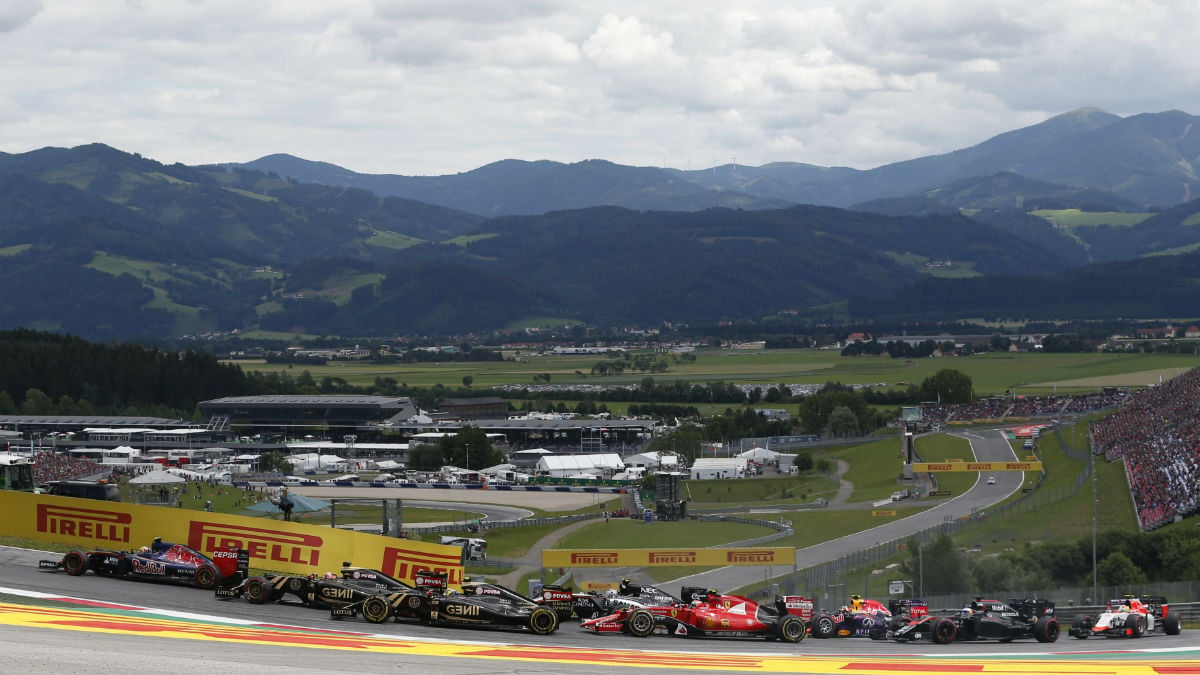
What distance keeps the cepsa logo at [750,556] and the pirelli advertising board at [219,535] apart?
33.6 feet

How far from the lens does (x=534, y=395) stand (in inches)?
7657

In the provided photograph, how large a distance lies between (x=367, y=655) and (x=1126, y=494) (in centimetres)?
5578

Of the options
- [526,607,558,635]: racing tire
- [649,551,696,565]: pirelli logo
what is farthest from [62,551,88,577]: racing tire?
[649,551,696,565]: pirelli logo

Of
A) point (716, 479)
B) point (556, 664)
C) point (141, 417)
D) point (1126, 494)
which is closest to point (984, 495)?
point (1126, 494)

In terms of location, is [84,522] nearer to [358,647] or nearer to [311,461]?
[358,647]

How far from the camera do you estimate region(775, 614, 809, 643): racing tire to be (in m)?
33.2

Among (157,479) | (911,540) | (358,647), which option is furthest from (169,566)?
(157,479)

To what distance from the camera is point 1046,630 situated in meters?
34.5

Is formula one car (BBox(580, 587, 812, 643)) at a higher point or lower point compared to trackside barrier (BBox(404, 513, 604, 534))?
higher

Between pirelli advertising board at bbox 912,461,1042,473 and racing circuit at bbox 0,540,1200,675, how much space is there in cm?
5400

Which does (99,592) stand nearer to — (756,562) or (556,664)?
(556,664)

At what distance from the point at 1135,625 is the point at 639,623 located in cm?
1331

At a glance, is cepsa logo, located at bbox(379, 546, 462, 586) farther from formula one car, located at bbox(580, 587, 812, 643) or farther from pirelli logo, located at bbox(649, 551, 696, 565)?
pirelli logo, located at bbox(649, 551, 696, 565)

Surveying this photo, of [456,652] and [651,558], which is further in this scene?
[651,558]
